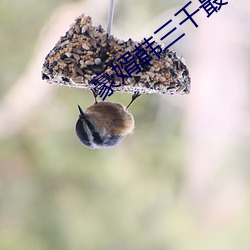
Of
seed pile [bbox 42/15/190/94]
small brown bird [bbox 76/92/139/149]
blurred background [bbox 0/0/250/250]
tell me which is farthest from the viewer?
blurred background [bbox 0/0/250/250]

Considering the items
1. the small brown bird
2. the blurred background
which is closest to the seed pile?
the small brown bird

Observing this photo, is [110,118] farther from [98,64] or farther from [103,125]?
[98,64]

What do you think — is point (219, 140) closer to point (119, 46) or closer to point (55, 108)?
point (55, 108)

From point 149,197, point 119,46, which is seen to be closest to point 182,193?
point 149,197

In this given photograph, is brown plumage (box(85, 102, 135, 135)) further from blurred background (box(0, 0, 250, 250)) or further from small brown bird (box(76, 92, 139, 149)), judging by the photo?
blurred background (box(0, 0, 250, 250))

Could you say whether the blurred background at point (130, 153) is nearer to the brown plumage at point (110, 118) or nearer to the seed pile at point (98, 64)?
the brown plumage at point (110, 118)

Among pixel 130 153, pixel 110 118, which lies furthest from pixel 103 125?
pixel 130 153
